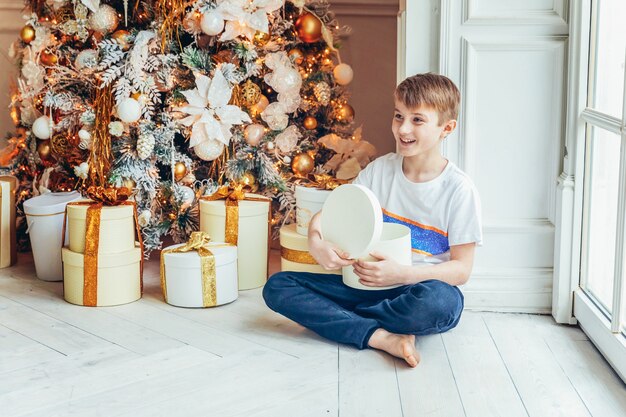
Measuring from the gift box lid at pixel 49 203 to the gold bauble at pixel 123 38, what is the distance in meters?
0.52

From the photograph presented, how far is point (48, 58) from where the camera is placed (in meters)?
2.80

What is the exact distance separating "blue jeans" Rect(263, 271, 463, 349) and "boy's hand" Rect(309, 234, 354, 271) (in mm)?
111

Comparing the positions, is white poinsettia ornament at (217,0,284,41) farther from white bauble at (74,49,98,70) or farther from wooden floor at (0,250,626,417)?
wooden floor at (0,250,626,417)

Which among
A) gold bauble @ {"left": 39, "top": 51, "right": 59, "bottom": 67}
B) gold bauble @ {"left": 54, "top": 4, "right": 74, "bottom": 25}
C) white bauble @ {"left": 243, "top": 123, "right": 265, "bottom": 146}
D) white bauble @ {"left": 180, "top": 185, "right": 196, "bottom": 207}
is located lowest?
white bauble @ {"left": 180, "top": 185, "right": 196, "bottom": 207}

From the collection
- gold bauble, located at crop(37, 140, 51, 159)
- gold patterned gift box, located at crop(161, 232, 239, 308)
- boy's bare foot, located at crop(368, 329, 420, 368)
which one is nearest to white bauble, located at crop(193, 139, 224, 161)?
gold patterned gift box, located at crop(161, 232, 239, 308)

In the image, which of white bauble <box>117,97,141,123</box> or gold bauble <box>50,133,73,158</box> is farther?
gold bauble <box>50,133,73,158</box>

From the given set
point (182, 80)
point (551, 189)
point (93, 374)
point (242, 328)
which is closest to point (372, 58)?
point (182, 80)

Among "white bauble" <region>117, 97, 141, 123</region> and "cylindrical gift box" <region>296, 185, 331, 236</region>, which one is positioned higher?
"white bauble" <region>117, 97, 141, 123</region>

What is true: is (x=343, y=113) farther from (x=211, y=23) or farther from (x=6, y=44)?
(x=6, y=44)

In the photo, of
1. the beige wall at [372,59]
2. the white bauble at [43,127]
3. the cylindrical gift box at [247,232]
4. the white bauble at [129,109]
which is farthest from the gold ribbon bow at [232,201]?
the beige wall at [372,59]

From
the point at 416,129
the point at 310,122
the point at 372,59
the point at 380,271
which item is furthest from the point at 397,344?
the point at 372,59

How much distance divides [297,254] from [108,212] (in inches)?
22.5

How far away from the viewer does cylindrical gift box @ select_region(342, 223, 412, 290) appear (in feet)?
6.77

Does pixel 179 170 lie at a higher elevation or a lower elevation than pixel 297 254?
higher
